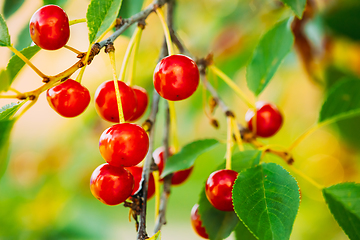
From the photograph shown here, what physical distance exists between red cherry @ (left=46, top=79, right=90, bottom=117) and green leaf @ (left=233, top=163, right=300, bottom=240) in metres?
0.41

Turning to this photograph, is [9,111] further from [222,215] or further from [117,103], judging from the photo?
[222,215]

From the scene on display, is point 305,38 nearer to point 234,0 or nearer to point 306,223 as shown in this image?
point 234,0

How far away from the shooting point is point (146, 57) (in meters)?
2.12

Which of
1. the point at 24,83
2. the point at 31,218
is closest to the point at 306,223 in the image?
the point at 31,218

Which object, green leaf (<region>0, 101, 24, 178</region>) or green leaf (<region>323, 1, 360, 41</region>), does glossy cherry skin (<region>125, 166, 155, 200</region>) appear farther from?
green leaf (<region>323, 1, 360, 41</region>)

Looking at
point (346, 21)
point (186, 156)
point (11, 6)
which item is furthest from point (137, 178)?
point (346, 21)

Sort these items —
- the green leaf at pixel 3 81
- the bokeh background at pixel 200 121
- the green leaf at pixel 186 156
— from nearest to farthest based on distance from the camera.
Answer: the green leaf at pixel 3 81, the green leaf at pixel 186 156, the bokeh background at pixel 200 121

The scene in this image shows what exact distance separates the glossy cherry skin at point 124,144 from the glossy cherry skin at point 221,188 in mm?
205

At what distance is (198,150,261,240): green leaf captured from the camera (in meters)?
0.80

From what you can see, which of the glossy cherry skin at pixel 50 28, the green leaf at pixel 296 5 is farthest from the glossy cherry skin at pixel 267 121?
the glossy cherry skin at pixel 50 28

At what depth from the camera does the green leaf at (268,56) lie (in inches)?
43.0

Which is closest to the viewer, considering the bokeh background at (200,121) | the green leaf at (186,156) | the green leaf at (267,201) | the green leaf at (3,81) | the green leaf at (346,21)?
the green leaf at (3,81)

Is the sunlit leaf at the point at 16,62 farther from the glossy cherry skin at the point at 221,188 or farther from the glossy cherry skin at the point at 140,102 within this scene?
the glossy cherry skin at the point at 221,188

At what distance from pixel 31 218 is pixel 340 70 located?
2.21 m
